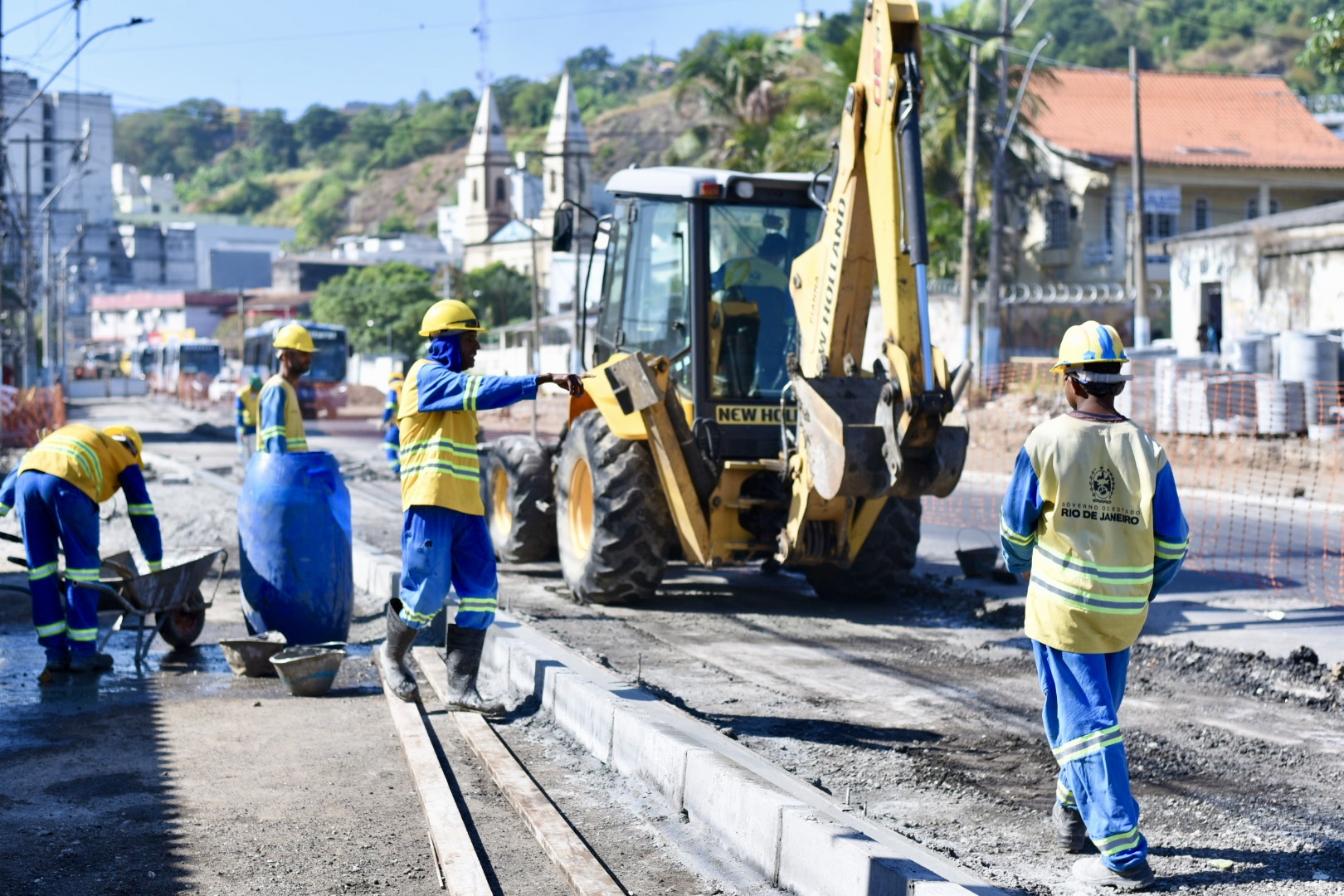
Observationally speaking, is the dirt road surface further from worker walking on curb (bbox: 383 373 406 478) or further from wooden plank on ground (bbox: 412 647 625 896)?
worker walking on curb (bbox: 383 373 406 478)

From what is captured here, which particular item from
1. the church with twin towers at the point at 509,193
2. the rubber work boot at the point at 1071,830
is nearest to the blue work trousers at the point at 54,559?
the rubber work boot at the point at 1071,830

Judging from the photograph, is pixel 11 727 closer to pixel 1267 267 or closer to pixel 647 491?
pixel 647 491

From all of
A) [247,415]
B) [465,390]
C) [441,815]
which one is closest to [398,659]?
[465,390]

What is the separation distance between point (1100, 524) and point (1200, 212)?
147 feet

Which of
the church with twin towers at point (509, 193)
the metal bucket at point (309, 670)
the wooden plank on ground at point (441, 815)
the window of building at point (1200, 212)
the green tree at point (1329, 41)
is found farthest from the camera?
the church with twin towers at point (509, 193)

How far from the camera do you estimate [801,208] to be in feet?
33.7

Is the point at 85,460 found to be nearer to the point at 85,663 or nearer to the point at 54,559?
the point at 54,559

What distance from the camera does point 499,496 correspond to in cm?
1258

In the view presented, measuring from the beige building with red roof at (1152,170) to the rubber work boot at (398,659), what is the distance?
125 ft

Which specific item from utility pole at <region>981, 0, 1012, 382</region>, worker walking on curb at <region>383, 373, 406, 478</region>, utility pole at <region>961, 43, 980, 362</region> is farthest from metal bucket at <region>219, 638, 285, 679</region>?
utility pole at <region>981, 0, 1012, 382</region>

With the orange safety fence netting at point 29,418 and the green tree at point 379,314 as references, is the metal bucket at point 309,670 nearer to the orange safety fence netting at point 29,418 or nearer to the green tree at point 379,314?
the orange safety fence netting at point 29,418

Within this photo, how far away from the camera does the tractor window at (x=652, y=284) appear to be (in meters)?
10.2

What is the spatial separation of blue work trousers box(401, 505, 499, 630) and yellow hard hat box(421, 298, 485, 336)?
859 mm

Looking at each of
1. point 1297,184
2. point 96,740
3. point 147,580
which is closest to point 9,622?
point 147,580
